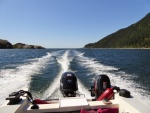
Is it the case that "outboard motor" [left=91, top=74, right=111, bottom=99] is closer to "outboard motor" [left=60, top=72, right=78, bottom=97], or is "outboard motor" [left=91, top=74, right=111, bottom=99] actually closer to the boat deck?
"outboard motor" [left=60, top=72, right=78, bottom=97]

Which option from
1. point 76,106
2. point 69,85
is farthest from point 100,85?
point 76,106

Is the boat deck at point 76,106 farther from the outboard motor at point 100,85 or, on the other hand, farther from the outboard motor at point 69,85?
the outboard motor at point 69,85

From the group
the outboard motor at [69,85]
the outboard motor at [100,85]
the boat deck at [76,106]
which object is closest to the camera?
the boat deck at [76,106]

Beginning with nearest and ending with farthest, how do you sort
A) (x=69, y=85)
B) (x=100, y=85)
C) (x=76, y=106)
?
(x=76, y=106) < (x=100, y=85) < (x=69, y=85)

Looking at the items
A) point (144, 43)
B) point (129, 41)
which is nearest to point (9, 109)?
point (144, 43)

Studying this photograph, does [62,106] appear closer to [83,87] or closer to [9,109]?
[9,109]

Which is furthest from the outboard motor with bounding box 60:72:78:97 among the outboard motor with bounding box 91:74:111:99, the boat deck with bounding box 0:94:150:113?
the boat deck with bounding box 0:94:150:113

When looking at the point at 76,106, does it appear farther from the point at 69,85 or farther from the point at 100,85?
the point at 69,85

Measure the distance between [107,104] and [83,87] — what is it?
7006 millimetres

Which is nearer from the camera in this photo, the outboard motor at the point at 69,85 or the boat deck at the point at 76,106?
the boat deck at the point at 76,106

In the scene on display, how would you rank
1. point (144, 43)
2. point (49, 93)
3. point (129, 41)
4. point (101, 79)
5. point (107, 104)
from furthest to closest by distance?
1. point (129, 41)
2. point (144, 43)
3. point (49, 93)
4. point (101, 79)
5. point (107, 104)

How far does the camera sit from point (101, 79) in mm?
5477

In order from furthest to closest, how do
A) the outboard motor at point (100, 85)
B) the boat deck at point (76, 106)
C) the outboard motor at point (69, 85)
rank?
the outboard motor at point (69, 85), the outboard motor at point (100, 85), the boat deck at point (76, 106)

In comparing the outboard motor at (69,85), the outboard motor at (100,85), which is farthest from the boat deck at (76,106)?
the outboard motor at (69,85)
